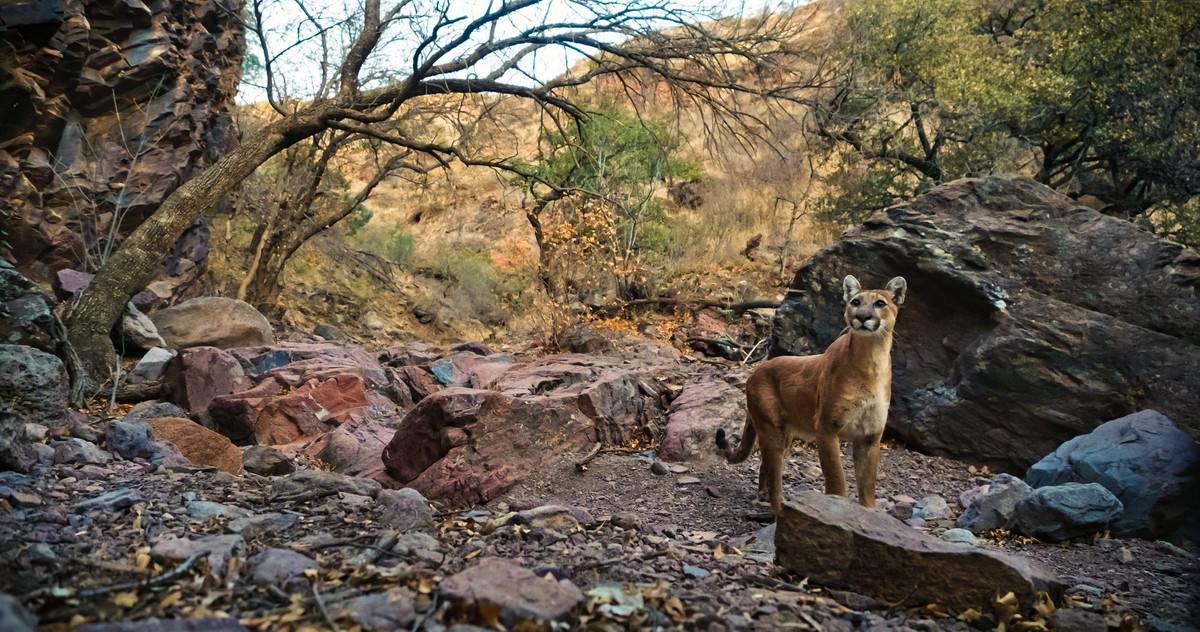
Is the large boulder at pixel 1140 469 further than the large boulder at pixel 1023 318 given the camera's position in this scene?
No

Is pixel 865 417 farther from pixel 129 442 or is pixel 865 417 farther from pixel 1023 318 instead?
pixel 129 442

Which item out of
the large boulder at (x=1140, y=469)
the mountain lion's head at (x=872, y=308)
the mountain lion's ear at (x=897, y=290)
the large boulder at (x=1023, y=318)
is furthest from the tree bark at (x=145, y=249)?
the large boulder at (x=1140, y=469)

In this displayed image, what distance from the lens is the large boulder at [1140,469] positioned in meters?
6.05

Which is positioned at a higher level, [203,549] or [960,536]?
[203,549]

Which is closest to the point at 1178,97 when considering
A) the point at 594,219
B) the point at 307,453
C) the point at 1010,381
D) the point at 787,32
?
the point at 787,32

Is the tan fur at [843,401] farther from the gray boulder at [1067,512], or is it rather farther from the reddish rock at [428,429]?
the reddish rock at [428,429]

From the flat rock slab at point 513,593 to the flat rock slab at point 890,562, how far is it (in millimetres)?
1469

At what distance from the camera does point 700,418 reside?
8125 millimetres

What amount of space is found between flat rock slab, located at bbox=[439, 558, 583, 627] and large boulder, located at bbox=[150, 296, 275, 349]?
10.2 m

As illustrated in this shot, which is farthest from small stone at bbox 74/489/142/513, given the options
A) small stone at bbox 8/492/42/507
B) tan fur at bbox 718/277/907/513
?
tan fur at bbox 718/277/907/513

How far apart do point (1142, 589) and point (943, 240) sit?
4.53m

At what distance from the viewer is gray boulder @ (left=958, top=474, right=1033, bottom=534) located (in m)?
6.14

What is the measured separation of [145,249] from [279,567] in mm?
7925

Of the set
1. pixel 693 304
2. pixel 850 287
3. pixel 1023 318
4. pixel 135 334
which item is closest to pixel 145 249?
pixel 135 334
